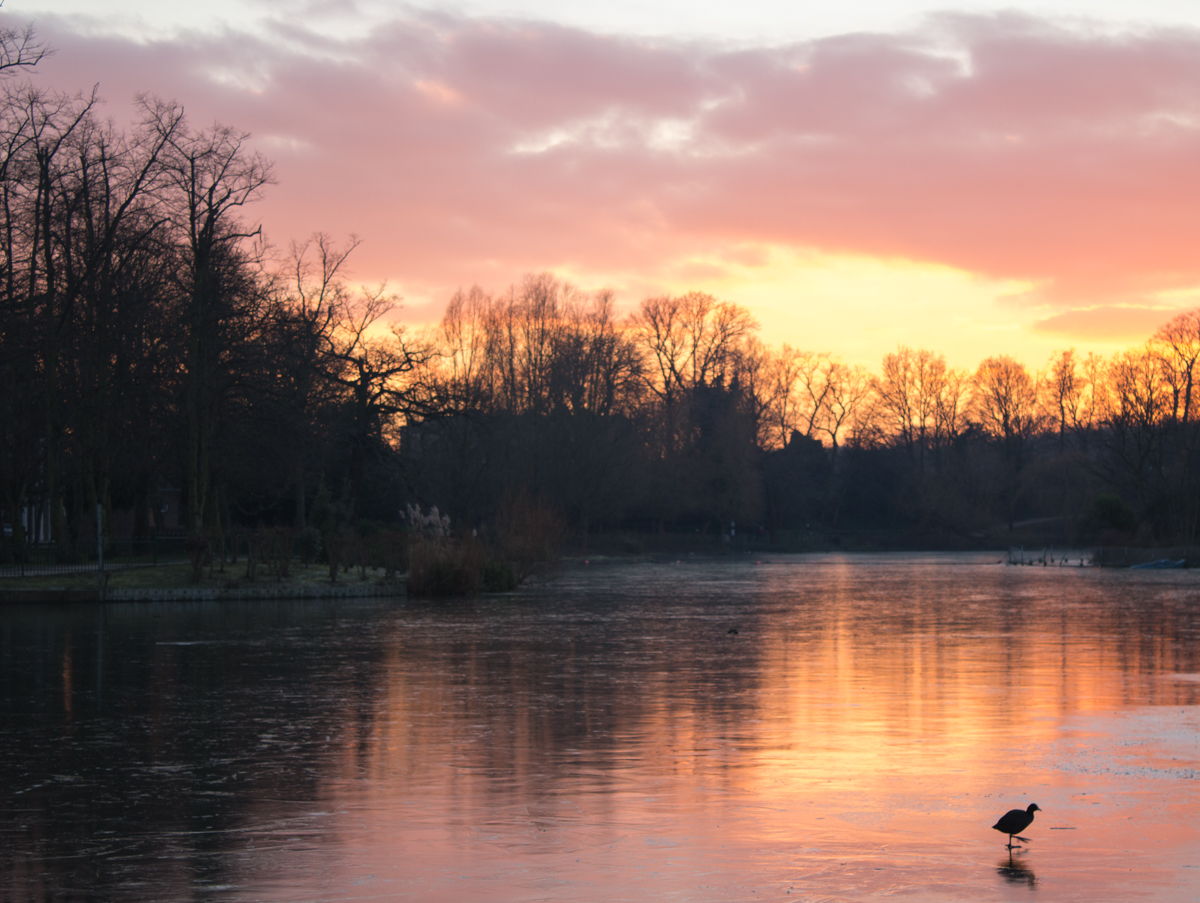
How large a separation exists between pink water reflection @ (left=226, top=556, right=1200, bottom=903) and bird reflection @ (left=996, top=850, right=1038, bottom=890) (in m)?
0.02

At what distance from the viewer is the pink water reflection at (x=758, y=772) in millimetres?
6984

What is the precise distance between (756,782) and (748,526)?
86.4m

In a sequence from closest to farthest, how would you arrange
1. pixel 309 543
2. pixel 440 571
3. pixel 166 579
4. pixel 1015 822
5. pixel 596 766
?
1. pixel 1015 822
2. pixel 596 766
3. pixel 166 579
4. pixel 440 571
5. pixel 309 543

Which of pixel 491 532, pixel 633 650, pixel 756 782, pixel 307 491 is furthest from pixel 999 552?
pixel 756 782

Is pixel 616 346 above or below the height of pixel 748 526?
above

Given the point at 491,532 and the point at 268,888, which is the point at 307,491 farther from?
the point at 268,888

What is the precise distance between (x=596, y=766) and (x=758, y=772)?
1.36 meters

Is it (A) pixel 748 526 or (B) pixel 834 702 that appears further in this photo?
(A) pixel 748 526

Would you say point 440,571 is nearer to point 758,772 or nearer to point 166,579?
point 166,579

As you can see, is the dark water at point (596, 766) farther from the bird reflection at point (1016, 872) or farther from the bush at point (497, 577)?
the bush at point (497, 577)

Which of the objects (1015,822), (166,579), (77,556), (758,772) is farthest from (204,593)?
A: (1015,822)

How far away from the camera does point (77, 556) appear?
3794 cm

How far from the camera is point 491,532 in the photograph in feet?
175

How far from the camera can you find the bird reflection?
6820mm
